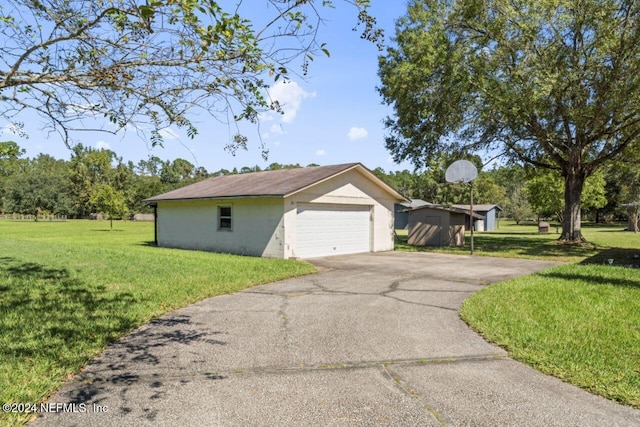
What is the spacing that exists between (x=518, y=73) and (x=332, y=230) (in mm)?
9188

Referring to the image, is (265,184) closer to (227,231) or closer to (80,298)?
(227,231)

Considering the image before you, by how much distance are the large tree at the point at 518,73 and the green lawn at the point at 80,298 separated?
10282mm

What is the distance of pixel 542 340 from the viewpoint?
5176mm

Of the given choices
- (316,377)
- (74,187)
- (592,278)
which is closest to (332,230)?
(592,278)

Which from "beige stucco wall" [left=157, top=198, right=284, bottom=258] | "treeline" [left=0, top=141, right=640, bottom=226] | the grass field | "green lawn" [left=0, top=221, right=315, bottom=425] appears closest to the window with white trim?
"beige stucco wall" [left=157, top=198, right=284, bottom=258]

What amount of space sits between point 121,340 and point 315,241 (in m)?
10.7

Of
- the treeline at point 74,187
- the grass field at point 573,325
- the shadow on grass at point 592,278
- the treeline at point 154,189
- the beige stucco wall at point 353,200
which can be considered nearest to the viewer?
the grass field at point 573,325

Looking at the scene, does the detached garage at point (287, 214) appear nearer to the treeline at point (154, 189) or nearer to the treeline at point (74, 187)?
the treeline at point (154, 189)

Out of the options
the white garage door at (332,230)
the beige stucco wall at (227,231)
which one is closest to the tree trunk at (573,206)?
the white garage door at (332,230)

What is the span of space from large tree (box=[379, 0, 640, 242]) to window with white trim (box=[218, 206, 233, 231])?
9255mm

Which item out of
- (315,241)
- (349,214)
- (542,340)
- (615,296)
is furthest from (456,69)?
(542,340)

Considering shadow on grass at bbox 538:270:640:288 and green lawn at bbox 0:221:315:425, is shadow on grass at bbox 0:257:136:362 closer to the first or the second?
green lawn at bbox 0:221:315:425

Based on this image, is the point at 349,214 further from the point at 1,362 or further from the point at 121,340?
the point at 1,362

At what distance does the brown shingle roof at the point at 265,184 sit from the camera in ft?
49.2
